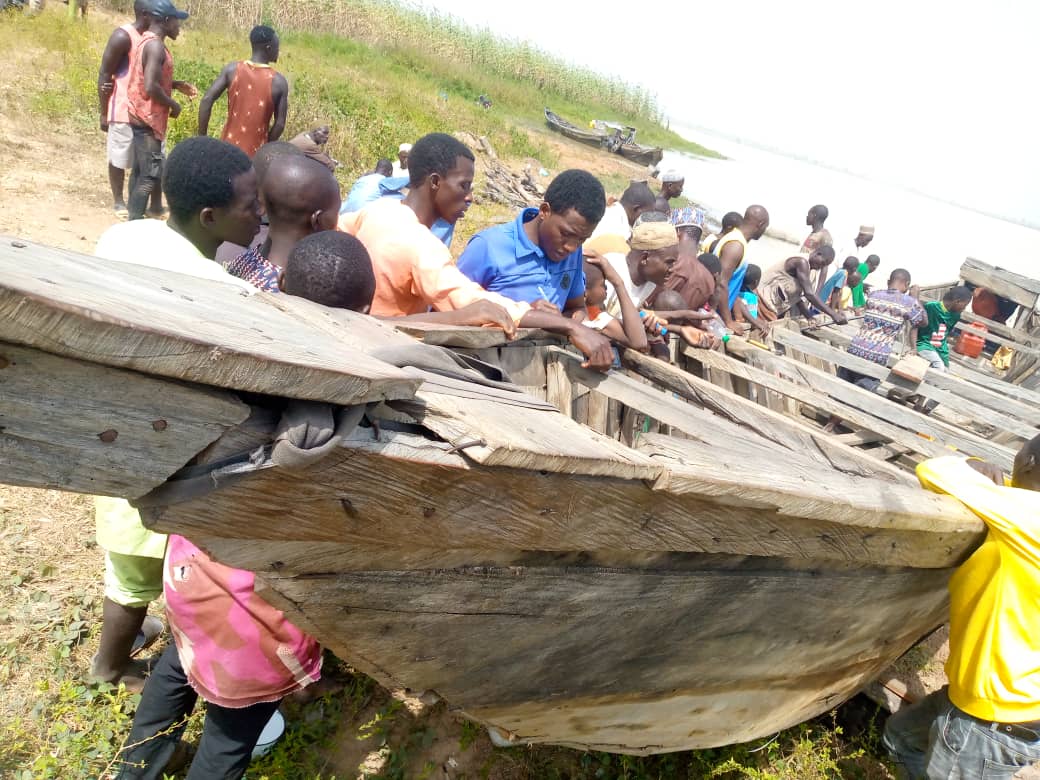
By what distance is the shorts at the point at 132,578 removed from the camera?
7.29 ft

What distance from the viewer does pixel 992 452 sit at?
3678 mm

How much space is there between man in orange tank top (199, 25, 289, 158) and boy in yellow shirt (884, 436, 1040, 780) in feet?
18.8

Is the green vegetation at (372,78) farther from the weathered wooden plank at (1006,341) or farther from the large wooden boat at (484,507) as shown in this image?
the weathered wooden plank at (1006,341)

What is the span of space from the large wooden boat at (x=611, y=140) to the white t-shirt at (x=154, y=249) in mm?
23972

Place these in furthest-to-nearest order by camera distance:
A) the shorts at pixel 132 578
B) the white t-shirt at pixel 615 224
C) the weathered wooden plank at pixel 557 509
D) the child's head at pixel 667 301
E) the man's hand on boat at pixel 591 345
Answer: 1. the white t-shirt at pixel 615 224
2. the child's head at pixel 667 301
3. the man's hand on boat at pixel 591 345
4. the shorts at pixel 132 578
5. the weathered wooden plank at pixel 557 509

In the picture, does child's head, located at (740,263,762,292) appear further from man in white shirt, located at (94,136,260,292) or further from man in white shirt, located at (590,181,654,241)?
man in white shirt, located at (94,136,260,292)

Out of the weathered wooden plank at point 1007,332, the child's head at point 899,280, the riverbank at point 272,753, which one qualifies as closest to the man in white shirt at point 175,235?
the riverbank at point 272,753

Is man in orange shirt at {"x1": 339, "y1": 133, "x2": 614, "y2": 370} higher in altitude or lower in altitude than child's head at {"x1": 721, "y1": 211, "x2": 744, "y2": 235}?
lower

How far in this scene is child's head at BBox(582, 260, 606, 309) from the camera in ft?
12.2

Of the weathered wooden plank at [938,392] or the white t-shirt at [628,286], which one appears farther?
the weathered wooden plank at [938,392]

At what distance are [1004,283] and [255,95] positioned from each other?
10707 millimetres

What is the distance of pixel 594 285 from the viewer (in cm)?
379

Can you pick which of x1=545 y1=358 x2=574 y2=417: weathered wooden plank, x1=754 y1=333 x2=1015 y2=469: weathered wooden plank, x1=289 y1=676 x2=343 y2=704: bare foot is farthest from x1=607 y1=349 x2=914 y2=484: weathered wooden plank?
x1=289 y1=676 x2=343 y2=704: bare foot

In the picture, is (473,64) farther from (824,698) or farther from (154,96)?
(824,698)
